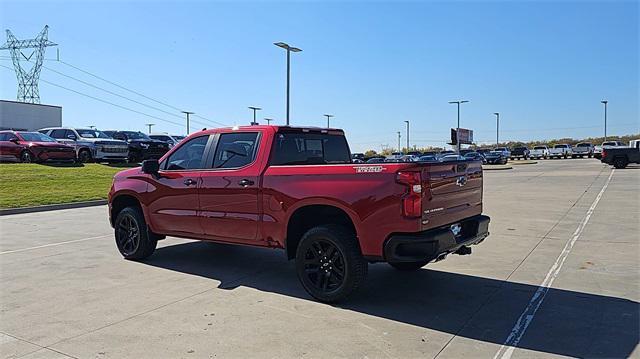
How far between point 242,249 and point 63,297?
314cm

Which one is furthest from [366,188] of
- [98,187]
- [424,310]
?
[98,187]

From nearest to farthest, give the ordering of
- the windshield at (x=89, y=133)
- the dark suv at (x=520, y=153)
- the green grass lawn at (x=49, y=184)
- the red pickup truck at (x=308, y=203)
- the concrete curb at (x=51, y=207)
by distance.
Answer: the red pickup truck at (x=308, y=203)
the concrete curb at (x=51, y=207)
the green grass lawn at (x=49, y=184)
the windshield at (x=89, y=133)
the dark suv at (x=520, y=153)

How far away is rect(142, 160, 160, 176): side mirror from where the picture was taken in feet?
22.6

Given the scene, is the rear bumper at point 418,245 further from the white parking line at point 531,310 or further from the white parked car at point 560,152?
the white parked car at point 560,152

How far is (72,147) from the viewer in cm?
2330

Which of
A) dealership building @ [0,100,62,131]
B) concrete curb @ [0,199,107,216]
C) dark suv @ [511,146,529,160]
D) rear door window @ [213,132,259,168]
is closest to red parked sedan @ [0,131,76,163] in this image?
concrete curb @ [0,199,107,216]

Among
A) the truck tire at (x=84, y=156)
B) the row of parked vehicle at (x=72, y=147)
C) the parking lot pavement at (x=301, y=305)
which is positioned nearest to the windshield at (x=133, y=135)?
the row of parked vehicle at (x=72, y=147)

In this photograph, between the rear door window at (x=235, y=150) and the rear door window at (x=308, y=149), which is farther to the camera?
the rear door window at (x=235, y=150)

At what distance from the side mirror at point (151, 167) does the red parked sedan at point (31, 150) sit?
18.0m

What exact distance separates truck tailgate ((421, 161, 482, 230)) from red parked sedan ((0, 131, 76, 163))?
70.3 feet

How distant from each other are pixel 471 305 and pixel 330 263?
5.05ft

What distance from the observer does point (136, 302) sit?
5.30 meters

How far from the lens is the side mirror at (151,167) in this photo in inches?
271

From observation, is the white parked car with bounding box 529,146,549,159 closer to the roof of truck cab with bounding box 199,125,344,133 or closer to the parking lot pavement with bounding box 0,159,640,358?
the parking lot pavement with bounding box 0,159,640,358
